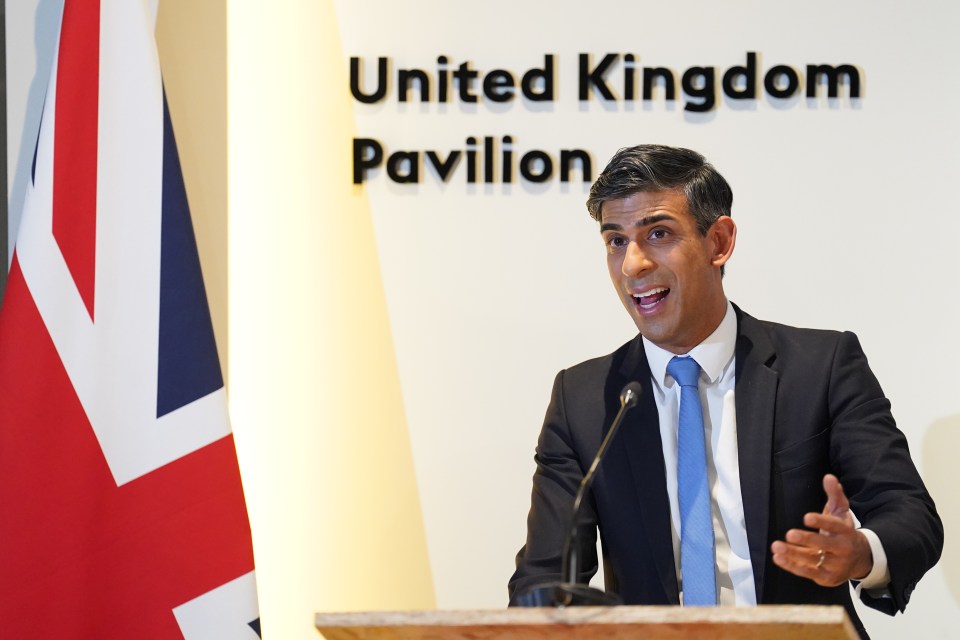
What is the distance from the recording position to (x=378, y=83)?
12.2 ft

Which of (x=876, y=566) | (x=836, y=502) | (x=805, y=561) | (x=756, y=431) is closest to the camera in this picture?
(x=805, y=561)

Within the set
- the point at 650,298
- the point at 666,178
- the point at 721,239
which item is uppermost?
the point at 666,178

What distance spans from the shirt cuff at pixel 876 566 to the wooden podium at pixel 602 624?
720 mm

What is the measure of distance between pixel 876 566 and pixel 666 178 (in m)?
1.06

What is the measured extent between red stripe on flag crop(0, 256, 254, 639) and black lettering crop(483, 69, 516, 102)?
147 cm

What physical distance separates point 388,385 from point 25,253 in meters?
1.19

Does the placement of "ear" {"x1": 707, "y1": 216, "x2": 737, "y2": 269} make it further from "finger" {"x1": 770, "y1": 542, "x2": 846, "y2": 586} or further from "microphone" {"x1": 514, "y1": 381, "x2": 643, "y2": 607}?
"microphone" {"x1": 514, "y1": 381, "x2": 643, "y2": 607}

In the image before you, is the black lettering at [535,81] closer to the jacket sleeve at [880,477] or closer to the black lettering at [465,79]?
the black lettering at [465,79]

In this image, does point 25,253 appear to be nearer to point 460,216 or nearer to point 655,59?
point 460,216

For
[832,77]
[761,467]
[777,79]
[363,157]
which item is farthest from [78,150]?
[832,77]

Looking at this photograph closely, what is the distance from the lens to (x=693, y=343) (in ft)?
9.98

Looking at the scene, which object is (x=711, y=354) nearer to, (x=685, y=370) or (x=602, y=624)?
(x=685, y=370)

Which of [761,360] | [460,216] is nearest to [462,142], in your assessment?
[460,216]

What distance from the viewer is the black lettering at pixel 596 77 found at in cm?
366
